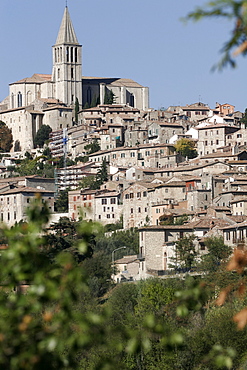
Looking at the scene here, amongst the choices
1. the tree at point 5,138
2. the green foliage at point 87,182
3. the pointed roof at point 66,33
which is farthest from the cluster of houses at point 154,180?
the pointed roof at point 66,33

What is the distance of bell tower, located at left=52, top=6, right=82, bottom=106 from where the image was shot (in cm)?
11338

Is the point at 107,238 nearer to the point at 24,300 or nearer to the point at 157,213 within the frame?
the point at 157,213

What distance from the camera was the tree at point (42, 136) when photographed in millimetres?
101250

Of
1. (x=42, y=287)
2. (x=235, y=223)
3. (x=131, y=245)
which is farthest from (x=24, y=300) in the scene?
(x=131, y=245)

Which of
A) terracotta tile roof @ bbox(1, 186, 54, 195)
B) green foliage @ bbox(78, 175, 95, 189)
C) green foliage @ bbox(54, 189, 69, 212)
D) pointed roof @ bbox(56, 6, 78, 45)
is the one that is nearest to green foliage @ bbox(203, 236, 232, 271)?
terracotta tile roof @ bbox(1, 186, 54, 195)

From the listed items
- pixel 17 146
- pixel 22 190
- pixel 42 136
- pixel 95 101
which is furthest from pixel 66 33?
pixel 22 190

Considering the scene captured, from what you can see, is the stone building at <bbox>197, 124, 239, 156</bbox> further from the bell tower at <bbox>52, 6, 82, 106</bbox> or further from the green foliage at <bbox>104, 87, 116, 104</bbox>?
the bell tower at <bbox>52, 6, 82, 106</bbox>

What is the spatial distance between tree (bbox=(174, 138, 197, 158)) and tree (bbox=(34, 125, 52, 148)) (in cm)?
1926

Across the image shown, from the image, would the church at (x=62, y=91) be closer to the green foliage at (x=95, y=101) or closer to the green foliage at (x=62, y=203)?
the green foliage at (x=95, y=101)

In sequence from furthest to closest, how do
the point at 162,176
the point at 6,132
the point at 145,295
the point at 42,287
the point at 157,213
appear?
the point at 6,132 < the point at 162,176 < the point at 157,213 < the point at 145,295 < the point at 42,287

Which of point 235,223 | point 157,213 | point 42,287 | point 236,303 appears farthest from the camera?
point 157,213

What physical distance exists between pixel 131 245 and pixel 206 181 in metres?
8.70

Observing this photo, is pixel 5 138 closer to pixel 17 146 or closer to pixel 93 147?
pixel 17 146

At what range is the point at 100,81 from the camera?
118375 millimetres
